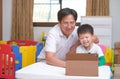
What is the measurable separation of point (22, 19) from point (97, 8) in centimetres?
167

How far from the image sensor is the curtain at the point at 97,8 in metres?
4.60

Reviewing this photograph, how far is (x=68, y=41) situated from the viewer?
2.16 metres

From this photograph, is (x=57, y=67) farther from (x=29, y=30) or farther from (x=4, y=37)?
(x=4, y=37)

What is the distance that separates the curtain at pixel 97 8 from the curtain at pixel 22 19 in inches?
49.4

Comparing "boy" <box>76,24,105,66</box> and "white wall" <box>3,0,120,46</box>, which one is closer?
"boy" <box>76,24,105,66</box>

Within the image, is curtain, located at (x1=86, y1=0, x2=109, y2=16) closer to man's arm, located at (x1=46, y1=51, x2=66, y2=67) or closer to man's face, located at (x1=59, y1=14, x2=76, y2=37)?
man's face, located at (x1=59, y1=14, x2=76, y2=37)

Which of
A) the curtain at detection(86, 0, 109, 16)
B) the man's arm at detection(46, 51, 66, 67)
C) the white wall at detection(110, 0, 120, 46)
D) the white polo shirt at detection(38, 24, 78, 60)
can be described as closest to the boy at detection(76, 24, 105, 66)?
the white polo shirt at detection(38, 24, 78, 60)

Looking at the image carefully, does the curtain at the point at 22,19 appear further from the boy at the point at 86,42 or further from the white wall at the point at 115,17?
the boy at the point at 86,42

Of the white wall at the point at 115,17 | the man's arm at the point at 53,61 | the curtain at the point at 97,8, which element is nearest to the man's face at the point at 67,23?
the man's arm at the point at 53,61

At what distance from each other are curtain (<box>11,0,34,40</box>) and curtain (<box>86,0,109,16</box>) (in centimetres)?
125

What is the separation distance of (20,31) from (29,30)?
0.73ft

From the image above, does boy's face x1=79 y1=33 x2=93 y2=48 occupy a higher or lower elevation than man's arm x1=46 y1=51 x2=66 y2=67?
higher

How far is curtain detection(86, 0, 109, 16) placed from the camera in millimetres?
4598

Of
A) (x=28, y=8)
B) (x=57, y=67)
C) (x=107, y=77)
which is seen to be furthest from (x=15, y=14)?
(x=107, y=77)
